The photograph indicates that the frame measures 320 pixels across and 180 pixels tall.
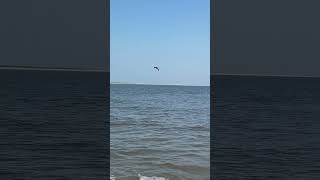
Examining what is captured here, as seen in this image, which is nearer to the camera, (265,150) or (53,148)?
(53,148)

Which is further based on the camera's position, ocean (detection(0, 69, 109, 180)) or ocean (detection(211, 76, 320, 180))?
ocean (detection(211, 76, 320, 180))

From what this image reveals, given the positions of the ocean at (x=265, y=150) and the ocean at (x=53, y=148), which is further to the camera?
the ocean at (x=265, y=150)

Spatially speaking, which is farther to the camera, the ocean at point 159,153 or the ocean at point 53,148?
the ocean at point 159,153

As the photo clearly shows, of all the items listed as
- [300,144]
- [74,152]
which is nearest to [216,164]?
[74,152]

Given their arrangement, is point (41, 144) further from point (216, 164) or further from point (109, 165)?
point (216, 164)

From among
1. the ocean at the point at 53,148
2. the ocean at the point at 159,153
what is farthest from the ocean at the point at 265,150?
the ocean at the point at 53,148

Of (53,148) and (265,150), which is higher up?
(53,148)

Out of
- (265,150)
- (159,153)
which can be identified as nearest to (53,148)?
(159,153)

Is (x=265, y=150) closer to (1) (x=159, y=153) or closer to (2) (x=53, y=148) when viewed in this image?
(1) (x=159, y=153)

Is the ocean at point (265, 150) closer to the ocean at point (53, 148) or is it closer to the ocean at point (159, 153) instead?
the ocean at point (159, 153)

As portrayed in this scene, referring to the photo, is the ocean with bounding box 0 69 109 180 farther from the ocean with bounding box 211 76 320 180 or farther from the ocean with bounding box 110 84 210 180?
the ocean with bounding box 211 76 320 180

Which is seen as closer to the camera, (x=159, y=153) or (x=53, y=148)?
(x=53, y=148)

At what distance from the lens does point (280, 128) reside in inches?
1262

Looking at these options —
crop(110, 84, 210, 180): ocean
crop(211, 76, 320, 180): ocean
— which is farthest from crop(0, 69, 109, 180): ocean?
crop(211, 76, 320, 180): ocean
